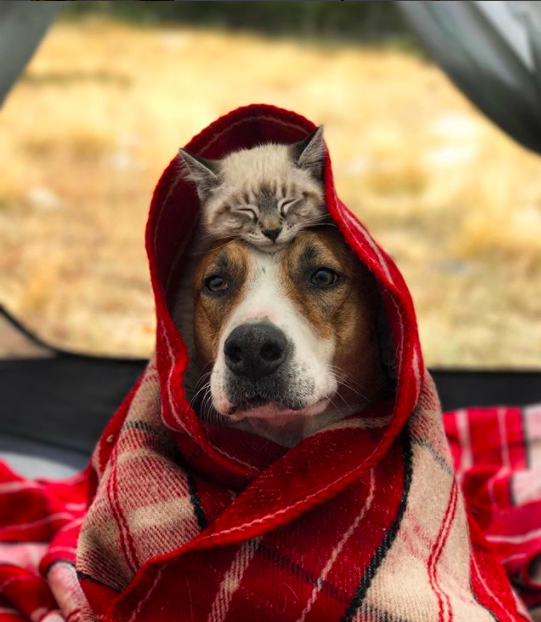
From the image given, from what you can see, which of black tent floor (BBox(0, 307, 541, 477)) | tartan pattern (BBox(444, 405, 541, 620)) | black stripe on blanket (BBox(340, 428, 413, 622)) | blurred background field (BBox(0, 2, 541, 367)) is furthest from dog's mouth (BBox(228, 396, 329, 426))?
blurred background field (BBox(0, 2, 541, 367))

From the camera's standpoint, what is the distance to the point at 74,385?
238 centimetres

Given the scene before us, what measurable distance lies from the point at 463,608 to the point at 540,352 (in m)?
1.89

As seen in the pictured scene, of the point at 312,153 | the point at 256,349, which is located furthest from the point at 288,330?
the point at 312,153

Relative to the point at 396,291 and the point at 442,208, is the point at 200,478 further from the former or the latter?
the point at 442,208

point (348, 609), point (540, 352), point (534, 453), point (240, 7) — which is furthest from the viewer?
point (240, 7)

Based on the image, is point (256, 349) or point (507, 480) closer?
point (256, 349)

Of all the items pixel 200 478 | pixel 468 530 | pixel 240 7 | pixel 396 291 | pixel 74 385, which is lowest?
pixel 74 385

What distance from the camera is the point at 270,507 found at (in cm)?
115

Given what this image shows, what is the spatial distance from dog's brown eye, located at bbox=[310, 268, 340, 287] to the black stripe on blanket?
27 cm

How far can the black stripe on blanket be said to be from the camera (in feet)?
3.74

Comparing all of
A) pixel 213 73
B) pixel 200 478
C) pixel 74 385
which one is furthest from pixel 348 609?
pixel 213 73

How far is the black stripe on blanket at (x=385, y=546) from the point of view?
114 cm

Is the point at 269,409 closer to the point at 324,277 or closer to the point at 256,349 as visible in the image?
the point at 256,349

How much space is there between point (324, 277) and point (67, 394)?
130cm
